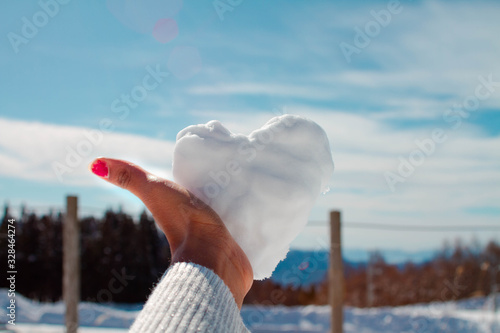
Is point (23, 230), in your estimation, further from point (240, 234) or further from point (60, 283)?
point (240, 234)

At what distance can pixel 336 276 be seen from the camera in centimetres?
416

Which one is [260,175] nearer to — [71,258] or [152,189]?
[152,189]

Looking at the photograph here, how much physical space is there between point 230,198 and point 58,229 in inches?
289

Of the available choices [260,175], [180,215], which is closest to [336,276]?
[260,175]

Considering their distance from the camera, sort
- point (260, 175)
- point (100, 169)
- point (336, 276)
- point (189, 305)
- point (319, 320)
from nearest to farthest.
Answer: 1. point (189, 305)
2. point (100, 169)
3. point (260, 175)
4. point (336, 276)
5. point (319, 320)

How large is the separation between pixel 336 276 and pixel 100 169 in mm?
3478

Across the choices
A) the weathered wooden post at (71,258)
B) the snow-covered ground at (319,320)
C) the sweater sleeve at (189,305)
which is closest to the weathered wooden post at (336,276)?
the snow-covered ground at (319,320)

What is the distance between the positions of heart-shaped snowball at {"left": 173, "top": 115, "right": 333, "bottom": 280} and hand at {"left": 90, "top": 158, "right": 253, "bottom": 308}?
95 millimetres

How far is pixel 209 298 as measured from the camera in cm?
81

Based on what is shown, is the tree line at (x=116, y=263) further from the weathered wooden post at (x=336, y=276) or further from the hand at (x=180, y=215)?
the hand at (x=180, y=215)

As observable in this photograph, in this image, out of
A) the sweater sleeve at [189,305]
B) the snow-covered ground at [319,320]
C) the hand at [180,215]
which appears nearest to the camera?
the sweater sleeve at [189,305]

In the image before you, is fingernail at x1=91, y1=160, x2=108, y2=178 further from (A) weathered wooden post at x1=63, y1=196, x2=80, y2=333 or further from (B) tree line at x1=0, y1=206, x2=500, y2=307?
(B) tree line at x1=0, y1=206, x2=500, y2=307

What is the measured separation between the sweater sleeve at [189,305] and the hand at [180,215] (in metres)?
0.09

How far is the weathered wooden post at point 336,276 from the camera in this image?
4.11 m
